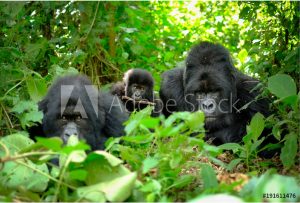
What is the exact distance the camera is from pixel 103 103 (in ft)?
14.1

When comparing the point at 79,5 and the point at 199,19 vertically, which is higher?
the point at 199,19

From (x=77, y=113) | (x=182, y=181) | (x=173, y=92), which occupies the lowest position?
(x=182, y=181)

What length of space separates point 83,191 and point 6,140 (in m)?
0.75

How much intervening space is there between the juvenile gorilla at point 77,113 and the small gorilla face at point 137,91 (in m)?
2.40

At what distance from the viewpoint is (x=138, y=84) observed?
22.3 ft

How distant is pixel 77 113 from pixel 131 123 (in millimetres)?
1427

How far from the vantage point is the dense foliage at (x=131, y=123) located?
2.51 m

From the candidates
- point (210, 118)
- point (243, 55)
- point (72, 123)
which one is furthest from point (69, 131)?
point (243, 55)

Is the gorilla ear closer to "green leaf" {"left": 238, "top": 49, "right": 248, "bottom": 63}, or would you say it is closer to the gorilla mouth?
the gorilla mouth

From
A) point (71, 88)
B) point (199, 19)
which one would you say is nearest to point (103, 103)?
point (71, 88)

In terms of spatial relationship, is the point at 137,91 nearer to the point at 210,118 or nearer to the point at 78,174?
the point at 210,118

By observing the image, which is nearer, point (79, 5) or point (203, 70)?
point (79, 5)

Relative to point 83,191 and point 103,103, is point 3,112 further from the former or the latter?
point 83,191

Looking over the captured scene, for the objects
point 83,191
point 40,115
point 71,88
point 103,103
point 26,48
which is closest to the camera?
point 83,191
